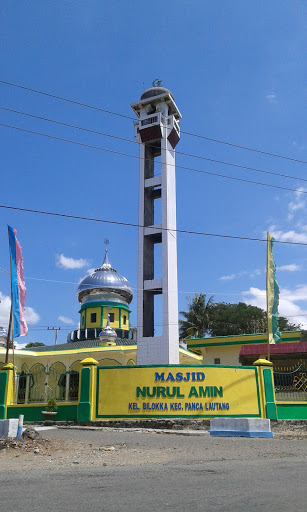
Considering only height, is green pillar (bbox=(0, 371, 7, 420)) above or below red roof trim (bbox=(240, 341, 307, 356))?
below

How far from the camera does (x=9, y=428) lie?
35.8 feet

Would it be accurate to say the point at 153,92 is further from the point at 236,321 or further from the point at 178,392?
the point at 236,321

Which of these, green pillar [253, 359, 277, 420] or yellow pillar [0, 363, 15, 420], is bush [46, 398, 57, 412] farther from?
green pillar [253, 359, 277, 420]

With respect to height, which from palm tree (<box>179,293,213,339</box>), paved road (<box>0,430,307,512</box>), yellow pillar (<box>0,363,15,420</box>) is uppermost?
palm tree (<box>179,293,213,339</box>)

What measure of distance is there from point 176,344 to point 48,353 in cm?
1004

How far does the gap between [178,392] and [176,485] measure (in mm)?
8998

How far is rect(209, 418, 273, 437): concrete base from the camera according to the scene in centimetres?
1279

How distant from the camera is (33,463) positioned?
847cm

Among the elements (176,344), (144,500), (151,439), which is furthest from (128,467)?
(176,344)

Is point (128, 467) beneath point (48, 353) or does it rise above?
beneath

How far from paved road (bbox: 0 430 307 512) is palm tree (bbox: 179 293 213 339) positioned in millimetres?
38684

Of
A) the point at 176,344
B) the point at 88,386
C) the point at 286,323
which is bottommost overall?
the point at 88,386

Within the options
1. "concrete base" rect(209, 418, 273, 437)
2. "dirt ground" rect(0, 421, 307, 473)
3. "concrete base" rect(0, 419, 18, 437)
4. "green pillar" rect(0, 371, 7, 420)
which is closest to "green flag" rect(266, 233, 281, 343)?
"concrete base" rect(209, 418, 273, 437)

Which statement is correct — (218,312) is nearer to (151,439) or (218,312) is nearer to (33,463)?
(151,439)
